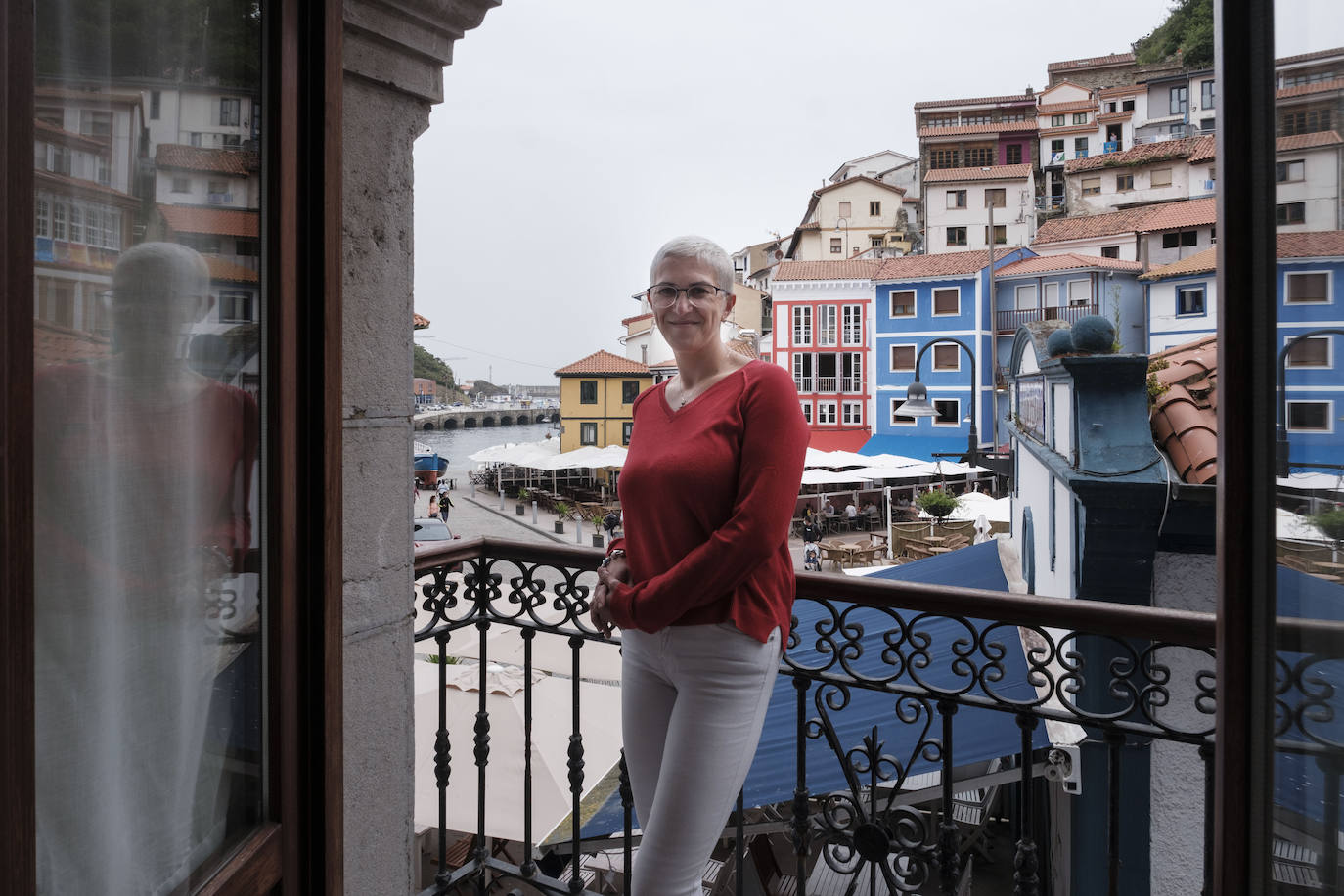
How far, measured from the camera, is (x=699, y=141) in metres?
104

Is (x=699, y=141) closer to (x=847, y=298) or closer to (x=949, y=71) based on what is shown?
(x=949, y=71)

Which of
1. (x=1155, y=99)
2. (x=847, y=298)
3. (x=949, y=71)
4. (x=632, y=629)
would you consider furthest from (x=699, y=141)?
(x=632, y=629)

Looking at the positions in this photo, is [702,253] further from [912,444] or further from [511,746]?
[912,444]

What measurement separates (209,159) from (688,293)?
0.79 metres

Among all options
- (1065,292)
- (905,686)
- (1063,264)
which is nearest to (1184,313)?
(1063,264)

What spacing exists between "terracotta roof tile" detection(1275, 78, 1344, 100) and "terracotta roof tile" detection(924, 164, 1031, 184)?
38623 mm

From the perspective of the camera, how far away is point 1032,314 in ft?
90.4

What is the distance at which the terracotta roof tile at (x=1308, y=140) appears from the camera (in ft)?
2.04

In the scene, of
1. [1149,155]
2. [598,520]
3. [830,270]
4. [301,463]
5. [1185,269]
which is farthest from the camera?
[1149,155]

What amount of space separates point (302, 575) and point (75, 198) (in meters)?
0.54

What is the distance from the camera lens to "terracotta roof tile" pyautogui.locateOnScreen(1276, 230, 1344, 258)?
2.01ft

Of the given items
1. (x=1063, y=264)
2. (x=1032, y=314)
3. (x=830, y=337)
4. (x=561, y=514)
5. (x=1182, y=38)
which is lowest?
→ (x=561, y=514)

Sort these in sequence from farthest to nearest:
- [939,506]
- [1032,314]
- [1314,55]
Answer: [1032,314] < [939,506] < [1314,55]

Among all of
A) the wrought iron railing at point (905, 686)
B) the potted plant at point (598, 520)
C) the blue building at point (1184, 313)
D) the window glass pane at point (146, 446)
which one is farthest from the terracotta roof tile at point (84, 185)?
the potted plant at point (598, 520)
